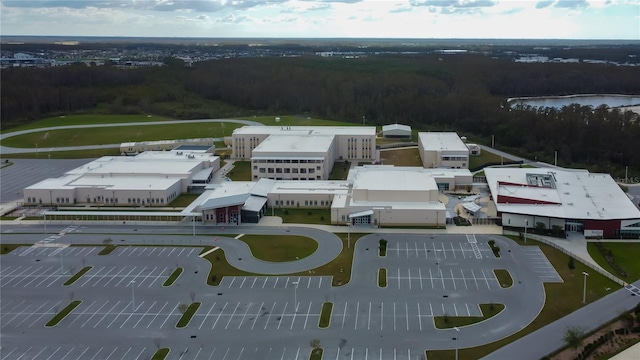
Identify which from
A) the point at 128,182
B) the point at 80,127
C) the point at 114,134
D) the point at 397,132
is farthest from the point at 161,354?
the point at 80,127

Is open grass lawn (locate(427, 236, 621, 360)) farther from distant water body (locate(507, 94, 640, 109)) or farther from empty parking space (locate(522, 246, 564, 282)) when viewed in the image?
distant water body (locate(507, 94, 640, 109))

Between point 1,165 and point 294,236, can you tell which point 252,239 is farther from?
point 1,165

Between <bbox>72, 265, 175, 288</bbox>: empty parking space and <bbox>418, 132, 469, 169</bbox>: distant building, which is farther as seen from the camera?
<bbox>418, 132, 469, 169</bbox>: distant building

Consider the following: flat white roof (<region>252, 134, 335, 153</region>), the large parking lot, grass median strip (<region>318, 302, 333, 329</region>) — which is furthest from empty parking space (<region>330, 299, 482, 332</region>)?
flat white roof (<region>252, 134, 335, 153</region>)

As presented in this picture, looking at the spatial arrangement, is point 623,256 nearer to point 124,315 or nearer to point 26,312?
point 124,315

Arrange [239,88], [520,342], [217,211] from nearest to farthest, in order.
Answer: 1. [520,342]
2. [217,211]
3. [239,88]

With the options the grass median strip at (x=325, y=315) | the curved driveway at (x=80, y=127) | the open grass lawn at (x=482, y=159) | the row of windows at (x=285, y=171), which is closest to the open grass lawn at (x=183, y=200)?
the row of windows at (x=285, y=171)

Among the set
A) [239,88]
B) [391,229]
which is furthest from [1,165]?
[239,88]
